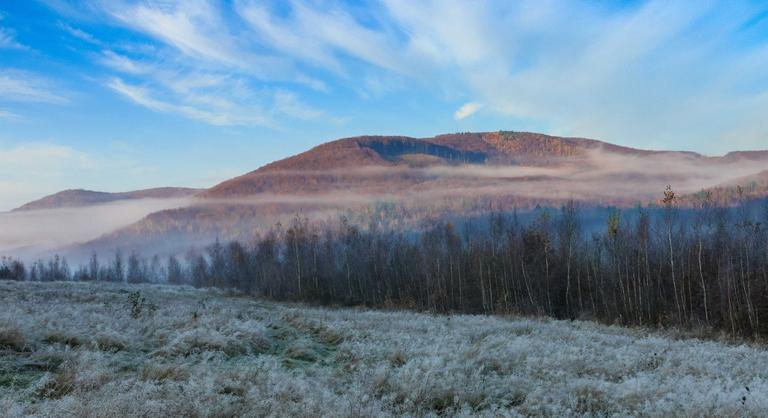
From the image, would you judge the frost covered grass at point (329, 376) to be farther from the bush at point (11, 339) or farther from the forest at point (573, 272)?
the forest at point (573, 272)

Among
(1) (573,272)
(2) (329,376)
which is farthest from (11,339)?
(1) (573,272)

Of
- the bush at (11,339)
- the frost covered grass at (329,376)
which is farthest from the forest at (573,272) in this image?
Result: the bush at (11,339)

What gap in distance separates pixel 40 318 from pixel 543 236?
49.7 m

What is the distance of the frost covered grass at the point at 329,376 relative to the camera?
737 cm

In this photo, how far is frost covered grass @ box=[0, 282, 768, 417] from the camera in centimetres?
737

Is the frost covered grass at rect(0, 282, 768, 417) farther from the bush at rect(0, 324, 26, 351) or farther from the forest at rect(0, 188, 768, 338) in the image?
the forest at rect(0, 188, 768, 338)

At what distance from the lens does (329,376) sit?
998cm

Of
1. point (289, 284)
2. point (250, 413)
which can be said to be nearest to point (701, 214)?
point (250, 413)

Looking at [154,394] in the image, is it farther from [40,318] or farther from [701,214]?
[701,214]

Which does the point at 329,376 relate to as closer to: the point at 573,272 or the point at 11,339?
the point at 11,339

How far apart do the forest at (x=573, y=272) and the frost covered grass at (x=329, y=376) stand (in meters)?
27.8

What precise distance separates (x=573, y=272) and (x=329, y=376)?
4877 cm

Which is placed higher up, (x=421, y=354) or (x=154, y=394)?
(x=154, y=394)

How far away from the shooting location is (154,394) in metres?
7.57
